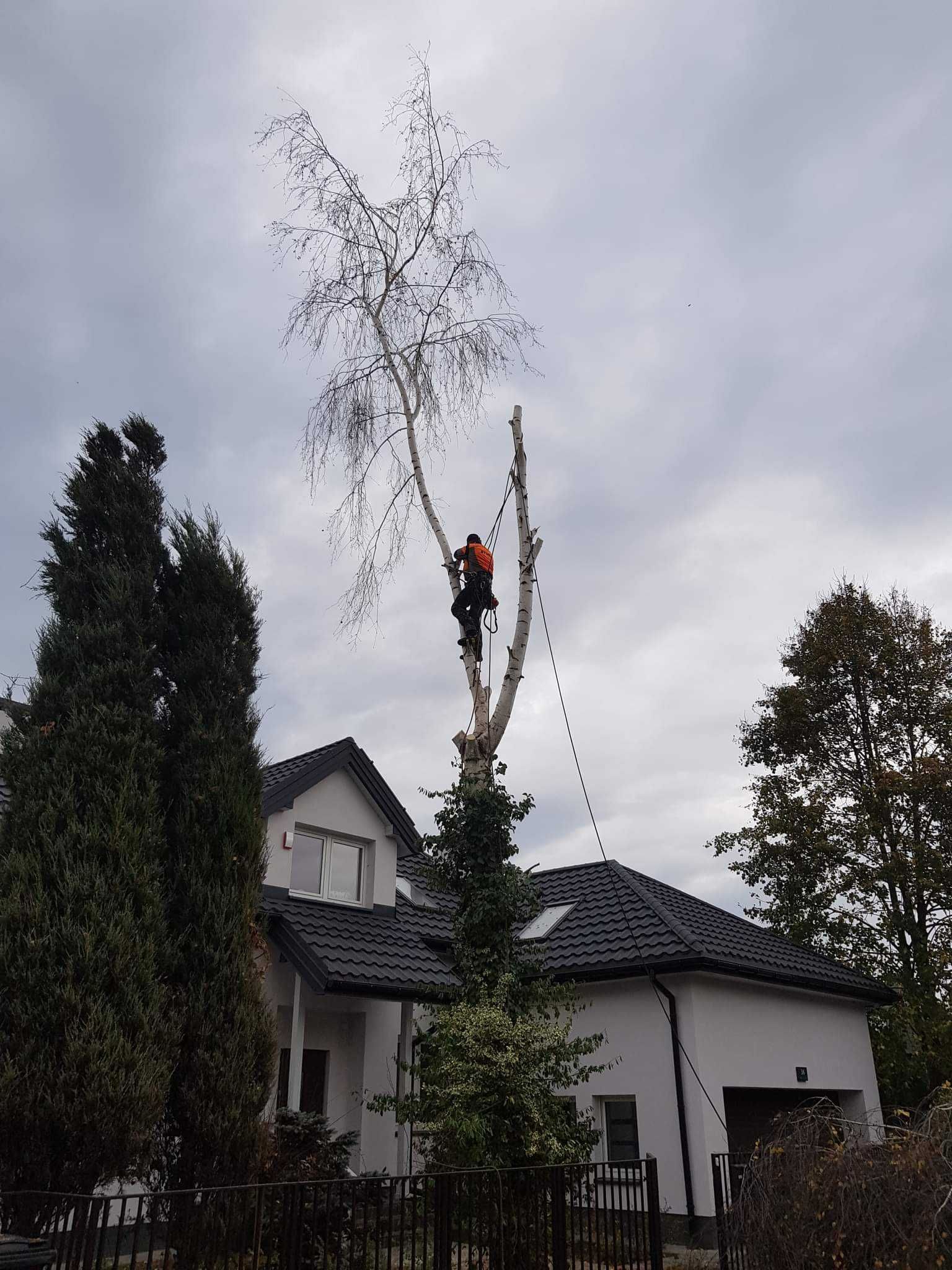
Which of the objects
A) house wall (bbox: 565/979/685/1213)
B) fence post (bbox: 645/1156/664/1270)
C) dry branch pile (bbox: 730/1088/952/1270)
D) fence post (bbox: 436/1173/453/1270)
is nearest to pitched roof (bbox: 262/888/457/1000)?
house wall (bbox: 565/979/685/1213)

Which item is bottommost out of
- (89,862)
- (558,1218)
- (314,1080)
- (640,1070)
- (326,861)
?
(558,1218)

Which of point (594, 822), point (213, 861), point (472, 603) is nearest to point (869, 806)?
point (594, 822)

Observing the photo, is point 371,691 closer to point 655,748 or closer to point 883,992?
point 655,748

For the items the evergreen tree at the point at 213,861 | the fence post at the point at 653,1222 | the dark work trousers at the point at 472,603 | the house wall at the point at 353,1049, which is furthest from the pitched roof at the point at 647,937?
the fence post at the point at 653,1222

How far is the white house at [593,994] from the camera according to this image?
1229 cm

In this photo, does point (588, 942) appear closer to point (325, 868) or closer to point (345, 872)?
point (345, 872)

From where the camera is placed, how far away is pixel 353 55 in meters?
10.8

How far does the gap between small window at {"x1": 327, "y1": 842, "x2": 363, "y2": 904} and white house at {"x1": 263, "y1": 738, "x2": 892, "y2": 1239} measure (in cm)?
3

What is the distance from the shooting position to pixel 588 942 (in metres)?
14.6

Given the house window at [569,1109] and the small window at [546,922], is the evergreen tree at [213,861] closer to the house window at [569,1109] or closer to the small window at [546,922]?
the house window at [569,1109]

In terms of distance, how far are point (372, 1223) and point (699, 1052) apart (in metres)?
5.50

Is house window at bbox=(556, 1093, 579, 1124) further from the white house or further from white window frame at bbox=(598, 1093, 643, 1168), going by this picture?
white window frame at bbox=(598, 1093, 643, 1168)

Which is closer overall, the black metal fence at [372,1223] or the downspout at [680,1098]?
the black metal fence at [372,1223]

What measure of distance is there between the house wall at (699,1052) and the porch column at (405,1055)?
8.39ft
